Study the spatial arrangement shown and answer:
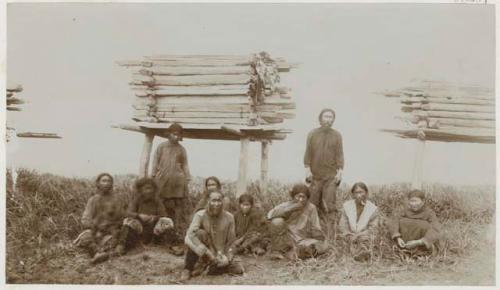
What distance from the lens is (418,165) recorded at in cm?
755

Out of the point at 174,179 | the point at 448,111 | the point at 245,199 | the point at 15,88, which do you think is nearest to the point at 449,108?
the point at 448,111

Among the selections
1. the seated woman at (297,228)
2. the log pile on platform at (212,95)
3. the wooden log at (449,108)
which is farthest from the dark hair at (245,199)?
the wooden log at (449,108)

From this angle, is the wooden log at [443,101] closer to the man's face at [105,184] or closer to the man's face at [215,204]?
the man's face at [215,204]

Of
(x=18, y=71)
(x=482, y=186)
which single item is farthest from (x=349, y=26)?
(x=18, y=71)

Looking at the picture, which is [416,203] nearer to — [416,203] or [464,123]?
[416,203]

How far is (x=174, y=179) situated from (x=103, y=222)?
936mm

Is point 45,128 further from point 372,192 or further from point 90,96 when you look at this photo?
point 372,192

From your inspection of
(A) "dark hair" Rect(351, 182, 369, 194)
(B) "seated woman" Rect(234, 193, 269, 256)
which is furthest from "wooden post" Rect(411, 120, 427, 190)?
(B) "seated woman" Rect(234, 193, 269, 256)

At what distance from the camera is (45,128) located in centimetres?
762

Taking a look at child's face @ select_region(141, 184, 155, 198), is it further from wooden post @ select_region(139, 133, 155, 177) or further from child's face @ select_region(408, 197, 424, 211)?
child's face @ select_region(408, 197, 424, 211)

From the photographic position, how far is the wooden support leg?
749 centimetres

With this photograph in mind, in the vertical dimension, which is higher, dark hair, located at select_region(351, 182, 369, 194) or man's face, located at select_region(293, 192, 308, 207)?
dark hair, located at select_region(351, 182, 369, 194)

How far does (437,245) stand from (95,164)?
406 centimetres

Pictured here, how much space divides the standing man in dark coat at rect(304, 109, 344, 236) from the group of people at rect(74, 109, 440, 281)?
1 centimetres
